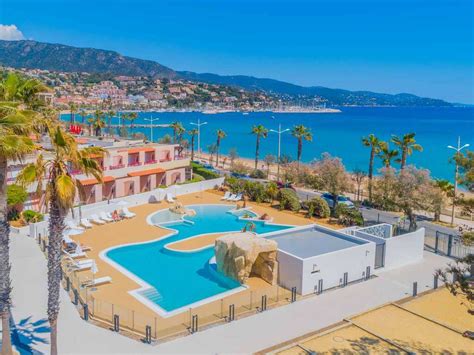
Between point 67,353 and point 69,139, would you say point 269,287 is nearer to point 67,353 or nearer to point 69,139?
point 67,353

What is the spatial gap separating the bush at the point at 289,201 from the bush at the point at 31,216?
17.5 m

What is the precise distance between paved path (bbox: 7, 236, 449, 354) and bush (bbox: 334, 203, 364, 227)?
8.79m

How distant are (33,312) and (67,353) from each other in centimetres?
334

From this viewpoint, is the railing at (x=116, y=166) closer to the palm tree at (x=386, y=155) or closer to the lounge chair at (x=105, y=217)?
the lounge chair at (x=105, y=217)

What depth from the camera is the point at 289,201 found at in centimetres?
3428

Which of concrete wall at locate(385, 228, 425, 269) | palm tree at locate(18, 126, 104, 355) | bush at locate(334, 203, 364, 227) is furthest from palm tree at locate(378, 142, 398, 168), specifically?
palm tree at locate(18, 126, 104, 355)

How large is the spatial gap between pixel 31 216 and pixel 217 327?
17601 millimetres

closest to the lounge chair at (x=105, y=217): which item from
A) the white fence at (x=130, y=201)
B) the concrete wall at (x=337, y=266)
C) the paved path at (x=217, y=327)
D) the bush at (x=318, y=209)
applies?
the white fence at (x=130, y=201)

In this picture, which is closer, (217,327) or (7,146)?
(7,146)

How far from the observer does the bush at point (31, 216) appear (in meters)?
27.4

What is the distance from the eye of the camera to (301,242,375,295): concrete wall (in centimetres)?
1878

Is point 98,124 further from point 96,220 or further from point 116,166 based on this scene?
point 96,220

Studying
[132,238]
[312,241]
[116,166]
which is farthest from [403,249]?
[116,166]

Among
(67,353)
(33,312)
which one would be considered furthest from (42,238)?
(67,353)
